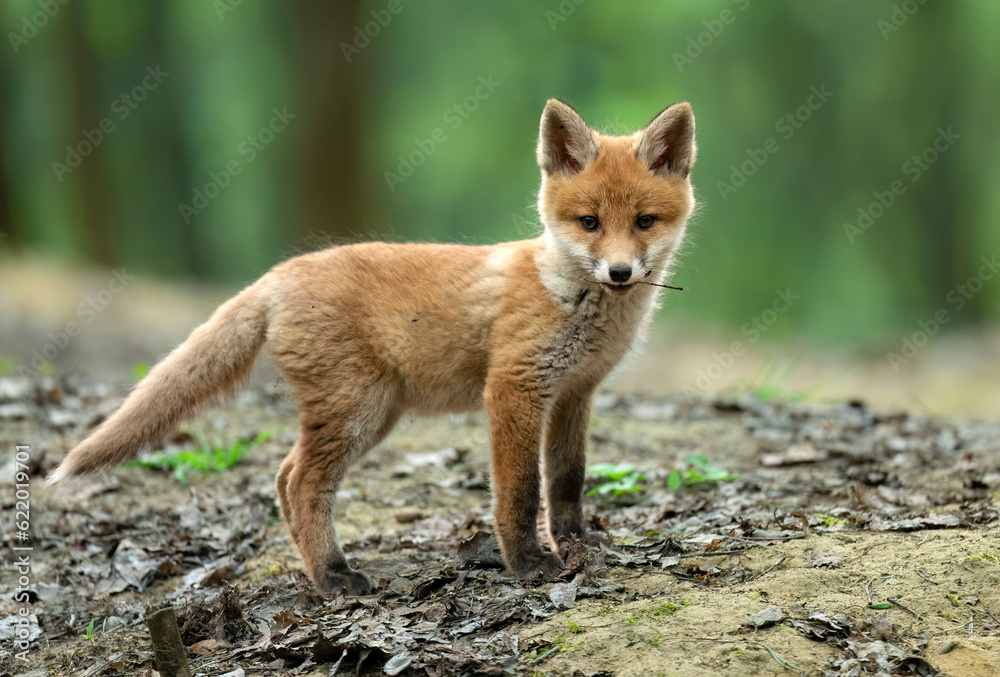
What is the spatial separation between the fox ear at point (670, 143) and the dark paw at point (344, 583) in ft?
8.55

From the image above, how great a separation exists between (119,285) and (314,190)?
4155mm

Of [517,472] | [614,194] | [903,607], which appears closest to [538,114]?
[614,194]

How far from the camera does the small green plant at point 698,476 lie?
546 cm

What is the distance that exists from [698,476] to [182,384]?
324 centimetres

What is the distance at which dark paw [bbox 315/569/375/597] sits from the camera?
4.23 metres

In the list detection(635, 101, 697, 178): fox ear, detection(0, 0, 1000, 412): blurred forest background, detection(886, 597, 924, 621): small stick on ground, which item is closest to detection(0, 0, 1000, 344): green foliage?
detection(0, 0, 1000, 412): blurred forest background

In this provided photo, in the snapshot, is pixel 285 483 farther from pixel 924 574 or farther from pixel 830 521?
pixel 924 574

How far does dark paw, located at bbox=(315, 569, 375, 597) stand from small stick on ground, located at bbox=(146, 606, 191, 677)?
118 cm

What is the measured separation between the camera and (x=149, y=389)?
4414 millimetres

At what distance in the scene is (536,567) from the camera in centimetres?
407

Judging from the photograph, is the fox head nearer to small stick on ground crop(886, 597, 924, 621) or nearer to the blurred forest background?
small stick on ground crop(886, 597, 924, 621)

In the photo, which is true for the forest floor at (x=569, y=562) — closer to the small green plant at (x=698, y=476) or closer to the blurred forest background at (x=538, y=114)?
the small green plant at (x=698, y=476)

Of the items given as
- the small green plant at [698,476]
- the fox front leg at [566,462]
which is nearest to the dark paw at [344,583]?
the fox front leg at [566,462]

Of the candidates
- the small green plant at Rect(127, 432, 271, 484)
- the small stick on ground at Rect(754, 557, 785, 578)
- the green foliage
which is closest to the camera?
the small stick on ground at Rect(754, 557, 785, 578)
